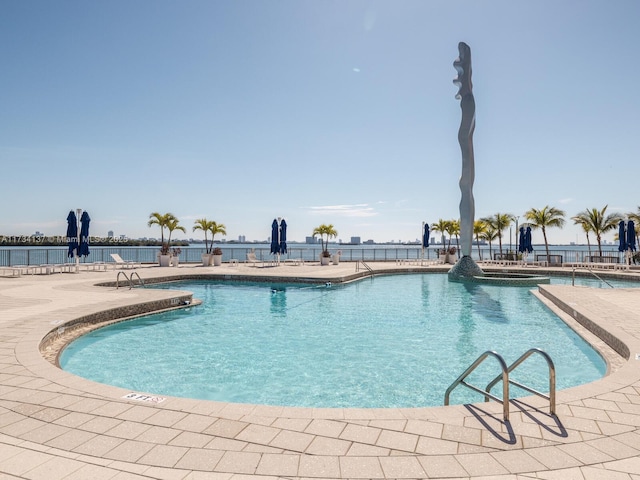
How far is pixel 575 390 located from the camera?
154 inches

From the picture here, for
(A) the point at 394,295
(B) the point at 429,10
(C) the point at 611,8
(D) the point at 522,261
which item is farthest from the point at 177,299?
(D) the point at 522,261

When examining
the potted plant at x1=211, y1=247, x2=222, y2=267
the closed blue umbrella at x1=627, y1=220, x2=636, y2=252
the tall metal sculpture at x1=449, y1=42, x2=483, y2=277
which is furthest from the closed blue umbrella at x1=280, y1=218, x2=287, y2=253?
the closed blue umbrella at x1=627, y1=220, x2=636, y2=252

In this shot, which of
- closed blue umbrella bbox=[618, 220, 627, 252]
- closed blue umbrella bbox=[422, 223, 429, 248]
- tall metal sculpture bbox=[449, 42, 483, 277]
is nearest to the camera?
tall metal sculpture bbox=[449, 42, 483, 277]

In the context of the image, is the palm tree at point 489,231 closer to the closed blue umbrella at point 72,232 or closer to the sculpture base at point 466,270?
the sculpture base at point 466,270

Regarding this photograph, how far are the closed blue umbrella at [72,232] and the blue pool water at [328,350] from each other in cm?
901

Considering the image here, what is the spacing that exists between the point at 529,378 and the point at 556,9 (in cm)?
1086

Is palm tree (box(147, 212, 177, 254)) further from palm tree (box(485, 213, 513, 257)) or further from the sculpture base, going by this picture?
A: palm tree (box(485, 213, 513, 257))

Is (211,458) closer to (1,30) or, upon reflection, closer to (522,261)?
(1,30)

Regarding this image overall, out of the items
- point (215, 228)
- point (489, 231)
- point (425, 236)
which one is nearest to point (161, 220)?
point (215, 228)

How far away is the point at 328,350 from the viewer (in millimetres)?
7320

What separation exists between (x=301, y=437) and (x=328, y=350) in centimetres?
445

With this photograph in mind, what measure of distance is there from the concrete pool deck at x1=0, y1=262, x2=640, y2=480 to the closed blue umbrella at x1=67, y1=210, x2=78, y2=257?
14.7 m

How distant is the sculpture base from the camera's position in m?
17.8

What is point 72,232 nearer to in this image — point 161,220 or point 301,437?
point 161,220
